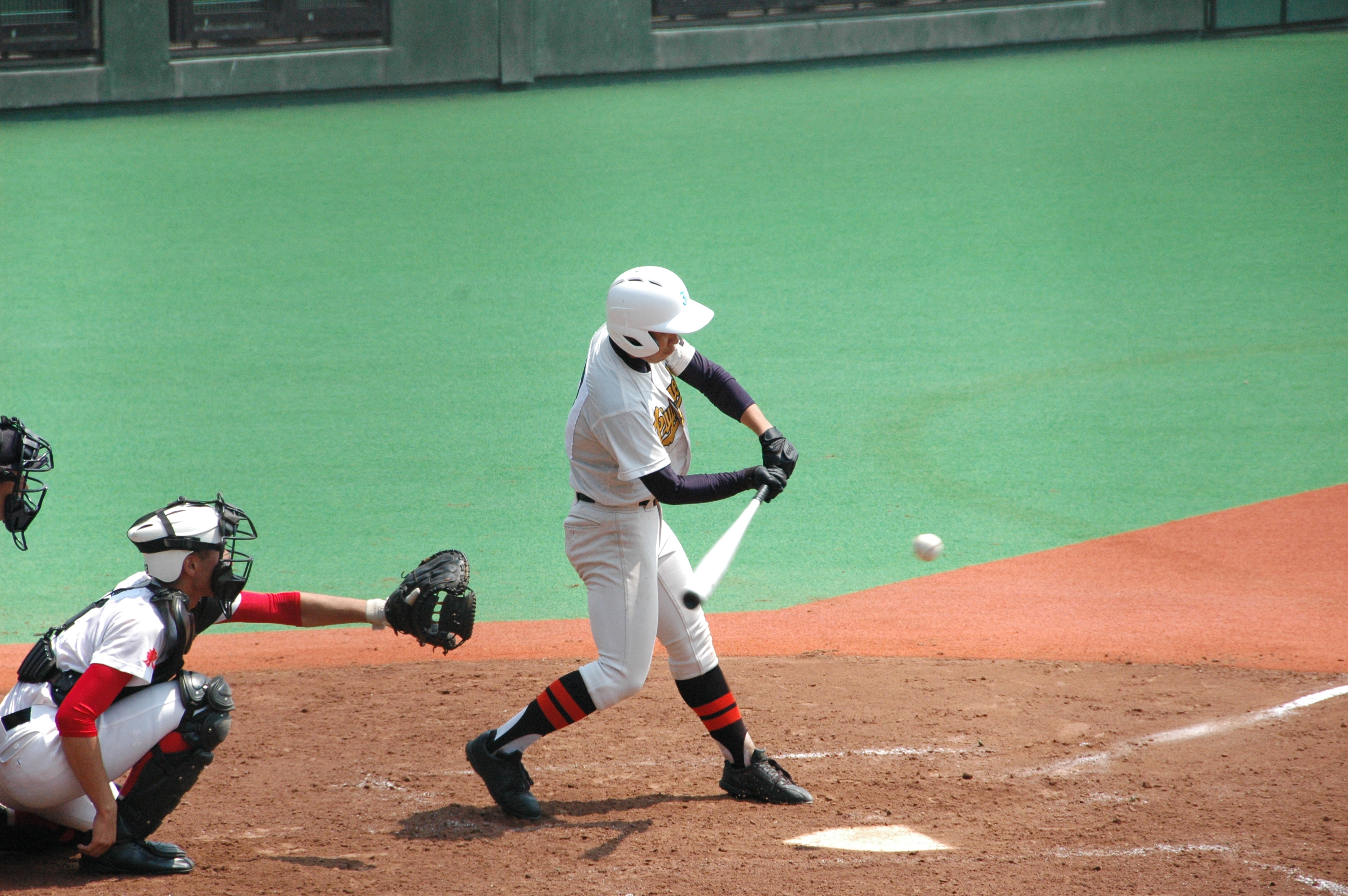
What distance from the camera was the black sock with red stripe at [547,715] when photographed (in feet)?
13.2

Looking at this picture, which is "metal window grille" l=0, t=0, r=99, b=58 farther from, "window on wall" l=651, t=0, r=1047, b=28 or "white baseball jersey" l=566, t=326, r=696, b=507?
"white baseball jersey" l=566, t=326, r=696, b=507

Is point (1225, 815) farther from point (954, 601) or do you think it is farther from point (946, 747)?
point (954, 601)

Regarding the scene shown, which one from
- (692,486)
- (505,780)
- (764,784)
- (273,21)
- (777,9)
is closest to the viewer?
(692,486)

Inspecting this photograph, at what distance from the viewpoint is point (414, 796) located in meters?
4.34

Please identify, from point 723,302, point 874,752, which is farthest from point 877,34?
point 874,752

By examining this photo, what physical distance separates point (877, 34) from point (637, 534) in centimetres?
1580

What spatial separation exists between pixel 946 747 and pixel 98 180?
12.7 m

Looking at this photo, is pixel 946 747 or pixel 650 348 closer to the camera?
pixel 650 348

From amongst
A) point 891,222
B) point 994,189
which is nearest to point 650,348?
point 891,222

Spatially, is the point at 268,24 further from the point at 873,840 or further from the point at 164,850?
the point at 873,840

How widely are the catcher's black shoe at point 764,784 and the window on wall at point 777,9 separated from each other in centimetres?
1508

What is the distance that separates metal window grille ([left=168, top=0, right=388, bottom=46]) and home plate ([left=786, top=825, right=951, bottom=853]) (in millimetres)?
15234

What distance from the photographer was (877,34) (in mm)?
18344

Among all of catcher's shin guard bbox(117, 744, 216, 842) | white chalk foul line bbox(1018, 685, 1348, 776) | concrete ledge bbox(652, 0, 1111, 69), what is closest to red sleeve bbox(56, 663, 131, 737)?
catcher's shin guard bbox(117, 744, 216, 842)
